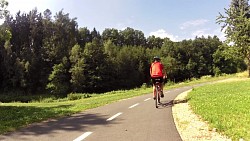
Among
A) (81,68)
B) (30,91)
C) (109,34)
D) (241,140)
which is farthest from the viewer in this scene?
(109,34)

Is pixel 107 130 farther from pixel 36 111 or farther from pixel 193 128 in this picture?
pixel 36 111

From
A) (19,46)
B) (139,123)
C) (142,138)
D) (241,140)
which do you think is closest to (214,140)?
(241,140)

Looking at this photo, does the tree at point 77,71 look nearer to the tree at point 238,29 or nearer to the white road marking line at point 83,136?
the tree at point 238,29

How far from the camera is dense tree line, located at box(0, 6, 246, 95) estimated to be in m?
77.4

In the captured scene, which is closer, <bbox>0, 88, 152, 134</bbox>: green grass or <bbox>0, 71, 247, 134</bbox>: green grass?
<bbox>0, 88, 152, 134</bbox>: green grass

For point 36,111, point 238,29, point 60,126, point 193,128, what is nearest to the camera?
point 193,128

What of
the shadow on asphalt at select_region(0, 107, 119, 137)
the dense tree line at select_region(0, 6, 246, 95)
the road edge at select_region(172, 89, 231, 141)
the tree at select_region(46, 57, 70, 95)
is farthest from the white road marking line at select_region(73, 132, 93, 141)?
the tree at select_region(46, 57, 70, 95)

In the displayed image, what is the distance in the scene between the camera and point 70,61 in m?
81.1

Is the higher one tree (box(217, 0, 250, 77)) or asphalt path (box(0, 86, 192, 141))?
tree (box(217, 0, 250, 77))

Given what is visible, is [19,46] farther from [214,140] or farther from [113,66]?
[214,140]

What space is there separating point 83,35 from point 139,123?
328ft

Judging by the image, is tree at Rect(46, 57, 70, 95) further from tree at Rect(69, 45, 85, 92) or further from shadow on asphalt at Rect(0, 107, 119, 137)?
shadow on asphalt at Rect(0, 107, 119, 137)

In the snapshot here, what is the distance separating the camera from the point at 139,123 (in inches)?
411

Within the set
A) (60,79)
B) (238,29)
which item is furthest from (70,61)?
(238,29)
